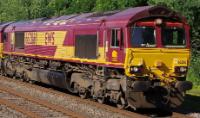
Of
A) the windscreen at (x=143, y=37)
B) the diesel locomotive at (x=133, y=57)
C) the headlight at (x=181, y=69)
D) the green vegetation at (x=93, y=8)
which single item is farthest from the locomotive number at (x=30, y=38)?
the headlight at (x=181, y=69)

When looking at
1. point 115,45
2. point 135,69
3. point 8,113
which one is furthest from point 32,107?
point 135,69

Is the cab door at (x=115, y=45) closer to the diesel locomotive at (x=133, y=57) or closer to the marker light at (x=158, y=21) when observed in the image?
the diesel locomotive at (x=133, y=57)

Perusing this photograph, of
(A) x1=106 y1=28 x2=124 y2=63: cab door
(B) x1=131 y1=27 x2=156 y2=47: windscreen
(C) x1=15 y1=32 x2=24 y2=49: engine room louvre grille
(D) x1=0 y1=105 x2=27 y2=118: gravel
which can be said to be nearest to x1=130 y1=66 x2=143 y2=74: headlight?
(A) x1=106 y1=28 x2=124 y2=63: cab door

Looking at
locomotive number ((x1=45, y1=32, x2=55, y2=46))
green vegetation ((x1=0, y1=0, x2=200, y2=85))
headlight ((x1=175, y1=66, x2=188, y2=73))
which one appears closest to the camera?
headlight ((x1=175, y1=66, x2=188, y2=73))

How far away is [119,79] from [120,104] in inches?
37.5

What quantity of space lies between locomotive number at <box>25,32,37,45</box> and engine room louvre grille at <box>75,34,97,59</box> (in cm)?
547

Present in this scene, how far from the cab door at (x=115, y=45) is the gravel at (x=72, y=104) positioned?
5.40 ft

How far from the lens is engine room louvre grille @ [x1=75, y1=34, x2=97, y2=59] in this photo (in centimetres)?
1714

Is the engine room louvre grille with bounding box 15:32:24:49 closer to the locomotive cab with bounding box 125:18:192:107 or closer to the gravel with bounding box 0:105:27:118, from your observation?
Result: the gravel with bounding box 0:105:27:118

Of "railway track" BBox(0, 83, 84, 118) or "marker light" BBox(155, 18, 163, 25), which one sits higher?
"marker light" BBox(155, 18, 163, 25)

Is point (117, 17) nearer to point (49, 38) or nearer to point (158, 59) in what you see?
point (158, 59)

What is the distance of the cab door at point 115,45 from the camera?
15.1 meters

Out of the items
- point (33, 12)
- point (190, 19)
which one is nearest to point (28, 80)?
point (190, 19)

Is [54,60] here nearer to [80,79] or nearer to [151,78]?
[80,79]
